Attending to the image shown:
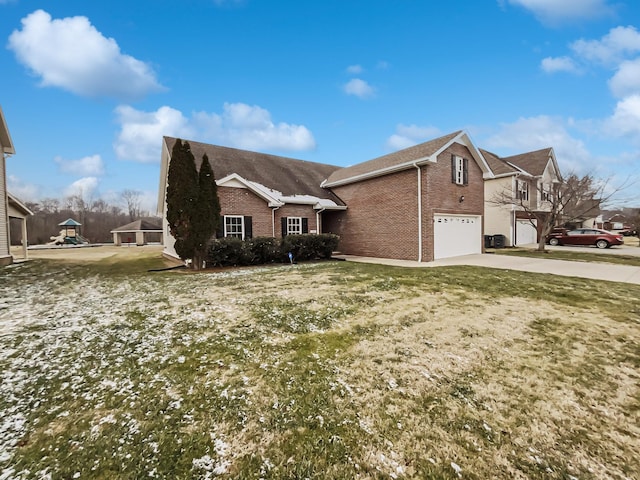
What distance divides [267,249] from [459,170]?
10699 millimetres

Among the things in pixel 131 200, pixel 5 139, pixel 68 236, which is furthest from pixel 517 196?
pixel 131 200

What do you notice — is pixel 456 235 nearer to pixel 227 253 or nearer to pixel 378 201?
pixel 378 201

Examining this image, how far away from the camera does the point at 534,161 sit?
2522 centimetres

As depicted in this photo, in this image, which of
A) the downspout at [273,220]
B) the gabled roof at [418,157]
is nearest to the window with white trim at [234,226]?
the downspout at [273,220]

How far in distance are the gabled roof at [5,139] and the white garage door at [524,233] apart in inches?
1277

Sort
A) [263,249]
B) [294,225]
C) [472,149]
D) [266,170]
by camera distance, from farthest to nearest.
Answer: [266,170]
[294,225]
[472,149]
[263,249]

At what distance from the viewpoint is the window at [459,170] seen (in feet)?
47.0

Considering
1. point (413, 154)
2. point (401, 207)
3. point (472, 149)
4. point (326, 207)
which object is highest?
point (472, 149)

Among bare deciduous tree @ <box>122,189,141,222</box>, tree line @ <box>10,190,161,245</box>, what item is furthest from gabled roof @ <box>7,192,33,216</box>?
bare deciduous tree @ <box>122,189,141,222</box>

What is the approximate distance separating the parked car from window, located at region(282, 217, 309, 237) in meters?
20.7

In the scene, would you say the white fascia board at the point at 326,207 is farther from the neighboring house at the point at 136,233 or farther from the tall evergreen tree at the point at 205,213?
the neighboring house at the point at 136,233

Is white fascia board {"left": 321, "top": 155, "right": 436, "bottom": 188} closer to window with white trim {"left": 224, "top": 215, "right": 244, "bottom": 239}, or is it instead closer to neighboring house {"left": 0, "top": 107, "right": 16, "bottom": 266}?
window with white trim {"left": 224, "top": 215, "right": 244, "bottom": 239}

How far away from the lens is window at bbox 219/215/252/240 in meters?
13.1

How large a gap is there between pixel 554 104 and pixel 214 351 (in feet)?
67.2
